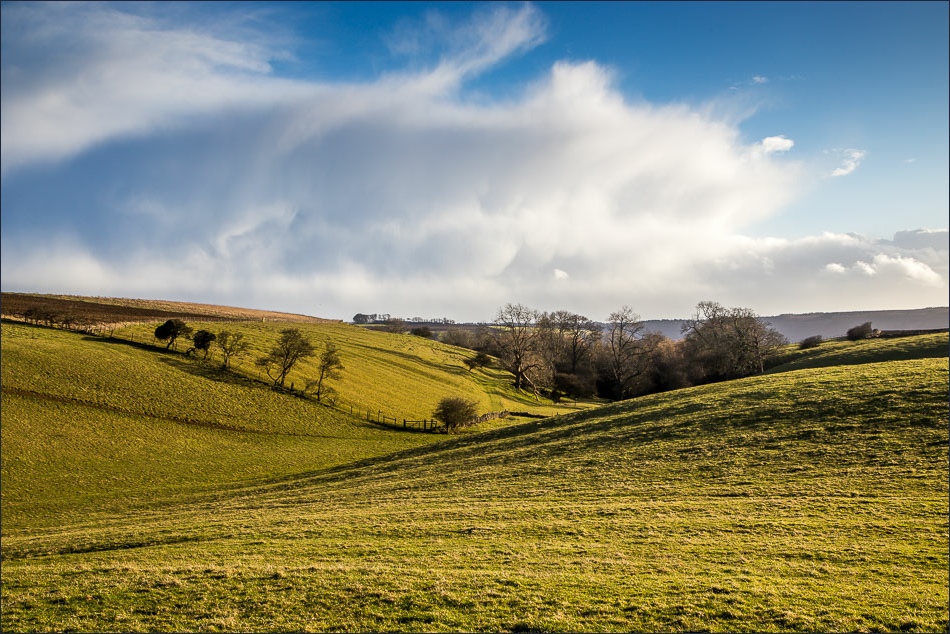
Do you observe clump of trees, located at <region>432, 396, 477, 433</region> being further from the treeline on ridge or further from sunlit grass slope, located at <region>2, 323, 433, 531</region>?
the treeline on ridge

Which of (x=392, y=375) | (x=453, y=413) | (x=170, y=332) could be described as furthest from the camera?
(x=392, y=375)

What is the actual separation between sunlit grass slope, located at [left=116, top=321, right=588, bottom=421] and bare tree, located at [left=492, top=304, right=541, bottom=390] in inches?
172

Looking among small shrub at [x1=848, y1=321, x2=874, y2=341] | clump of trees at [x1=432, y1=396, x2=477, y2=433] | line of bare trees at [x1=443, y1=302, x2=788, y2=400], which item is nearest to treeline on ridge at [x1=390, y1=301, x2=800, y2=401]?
line of bare trees at [x1=443, y1=302, x2=788, y2=400]

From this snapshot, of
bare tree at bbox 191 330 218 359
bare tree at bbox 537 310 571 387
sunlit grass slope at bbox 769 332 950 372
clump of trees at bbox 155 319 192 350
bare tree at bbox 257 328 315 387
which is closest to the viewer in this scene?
sunlit grass slope at bbox 769 332 950 372

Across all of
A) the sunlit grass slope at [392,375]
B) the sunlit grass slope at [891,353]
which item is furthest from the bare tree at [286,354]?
the sunlit grass slope at [891,353]

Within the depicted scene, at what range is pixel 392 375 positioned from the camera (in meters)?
88.0

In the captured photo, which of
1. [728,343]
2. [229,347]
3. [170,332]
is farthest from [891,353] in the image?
[170,332]

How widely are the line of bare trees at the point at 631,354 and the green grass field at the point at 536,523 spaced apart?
40607 mm

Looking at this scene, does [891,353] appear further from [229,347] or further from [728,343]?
[229,347]

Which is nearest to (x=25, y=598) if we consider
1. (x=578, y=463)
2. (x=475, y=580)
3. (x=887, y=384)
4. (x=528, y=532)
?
(x=475, y=580)

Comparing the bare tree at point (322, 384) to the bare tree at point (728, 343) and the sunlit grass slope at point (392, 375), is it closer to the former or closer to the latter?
the sunlit grass slope at point (392, 375)

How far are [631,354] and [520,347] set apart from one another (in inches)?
997

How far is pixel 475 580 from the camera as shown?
1248cm

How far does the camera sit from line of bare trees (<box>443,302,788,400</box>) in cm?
8788
